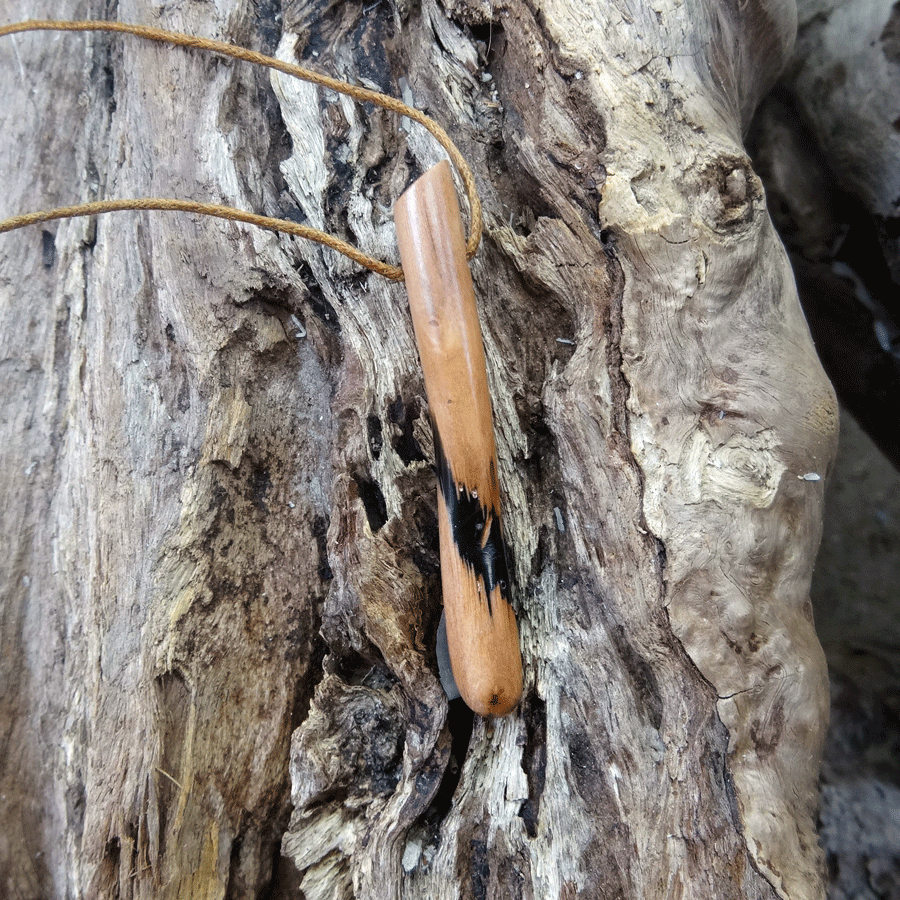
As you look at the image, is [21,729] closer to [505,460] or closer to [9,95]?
[505,460]

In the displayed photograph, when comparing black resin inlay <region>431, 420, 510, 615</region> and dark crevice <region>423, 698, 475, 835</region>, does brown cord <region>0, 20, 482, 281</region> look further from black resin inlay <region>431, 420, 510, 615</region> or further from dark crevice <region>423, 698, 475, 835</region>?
dark crevice <region>423, 698, 475, 835</region>

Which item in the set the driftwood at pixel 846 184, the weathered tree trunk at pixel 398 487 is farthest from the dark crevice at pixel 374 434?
the driftwood at pixel 846 184

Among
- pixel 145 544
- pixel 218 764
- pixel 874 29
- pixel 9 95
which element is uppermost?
pixel 9 95

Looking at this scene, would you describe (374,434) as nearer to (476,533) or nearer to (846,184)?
(476,533)

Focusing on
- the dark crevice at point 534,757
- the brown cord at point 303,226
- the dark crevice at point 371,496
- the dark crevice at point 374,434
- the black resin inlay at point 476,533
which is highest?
the brown cord at point 303,226

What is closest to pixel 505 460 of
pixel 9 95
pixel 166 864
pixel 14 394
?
pixel 166 864

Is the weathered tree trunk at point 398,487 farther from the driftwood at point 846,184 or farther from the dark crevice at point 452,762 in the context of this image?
the driftwood at point 846,184

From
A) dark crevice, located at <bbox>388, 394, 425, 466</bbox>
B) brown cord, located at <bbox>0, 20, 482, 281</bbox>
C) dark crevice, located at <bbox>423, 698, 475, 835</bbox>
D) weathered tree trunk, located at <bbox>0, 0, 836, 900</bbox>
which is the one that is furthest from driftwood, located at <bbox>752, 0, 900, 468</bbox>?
dark crevice, located at <bbox>423, 698, 475, 835</bbox>
